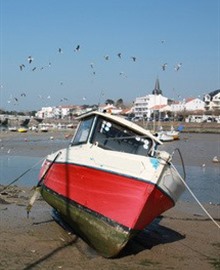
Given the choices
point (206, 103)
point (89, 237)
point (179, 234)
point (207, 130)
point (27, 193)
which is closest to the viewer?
point (89, 237)

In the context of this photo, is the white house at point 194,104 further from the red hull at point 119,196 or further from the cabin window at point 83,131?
the red hull at point 119,196

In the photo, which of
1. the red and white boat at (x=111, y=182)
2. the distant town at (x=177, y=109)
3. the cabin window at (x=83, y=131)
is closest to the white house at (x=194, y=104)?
the distant town at (x=177, y=109)

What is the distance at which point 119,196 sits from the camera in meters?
8.84

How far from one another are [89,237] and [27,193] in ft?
26.8

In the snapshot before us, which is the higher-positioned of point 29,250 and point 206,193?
point 29,250

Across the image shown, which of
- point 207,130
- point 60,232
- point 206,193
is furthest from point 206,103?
point 60,232

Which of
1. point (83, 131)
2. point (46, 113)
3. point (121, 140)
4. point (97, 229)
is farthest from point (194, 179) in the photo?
point (46, 113)

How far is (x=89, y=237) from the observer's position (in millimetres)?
9672

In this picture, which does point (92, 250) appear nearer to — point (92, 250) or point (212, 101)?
point (92, 250)

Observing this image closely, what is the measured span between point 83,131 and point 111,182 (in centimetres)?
267

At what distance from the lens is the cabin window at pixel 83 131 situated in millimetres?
10984

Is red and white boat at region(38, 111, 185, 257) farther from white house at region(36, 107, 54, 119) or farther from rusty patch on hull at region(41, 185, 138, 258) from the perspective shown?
white house at region(36, 107, 54, 119)

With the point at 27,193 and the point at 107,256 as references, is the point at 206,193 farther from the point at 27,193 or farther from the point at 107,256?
the point at 107,256

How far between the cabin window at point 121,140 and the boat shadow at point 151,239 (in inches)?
Answer: 71.4
